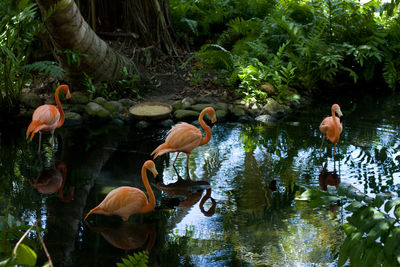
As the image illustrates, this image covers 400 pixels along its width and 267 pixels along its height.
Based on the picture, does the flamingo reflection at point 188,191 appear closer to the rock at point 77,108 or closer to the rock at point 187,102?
the rock at point 187,102

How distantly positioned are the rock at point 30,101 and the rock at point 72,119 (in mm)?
547

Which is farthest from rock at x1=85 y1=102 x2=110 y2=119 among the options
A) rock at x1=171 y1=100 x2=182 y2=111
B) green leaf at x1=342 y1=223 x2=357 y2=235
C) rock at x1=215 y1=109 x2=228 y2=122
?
green leaf at x1=342 y1=223 x2=357 y2=235

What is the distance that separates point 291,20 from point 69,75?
172 inches

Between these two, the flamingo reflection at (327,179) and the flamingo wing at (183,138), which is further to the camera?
the flamingo wing at (183,138)

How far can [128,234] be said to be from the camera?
13.4ft

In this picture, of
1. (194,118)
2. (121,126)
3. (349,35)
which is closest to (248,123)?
(194,118)

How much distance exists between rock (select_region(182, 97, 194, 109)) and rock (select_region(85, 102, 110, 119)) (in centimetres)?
121

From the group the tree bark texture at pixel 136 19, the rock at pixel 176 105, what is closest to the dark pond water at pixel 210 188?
the rock at pixel 176 105

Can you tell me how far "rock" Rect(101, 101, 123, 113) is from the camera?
753 cm

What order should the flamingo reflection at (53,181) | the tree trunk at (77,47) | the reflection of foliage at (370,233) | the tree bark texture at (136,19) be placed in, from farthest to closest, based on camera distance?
the tree bark texture at (136,19)
the tree trunk at (77,47)
the flamingo reflection at (53,181)
the reflection of foliage at (370,233)

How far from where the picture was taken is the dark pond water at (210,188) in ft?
12.5

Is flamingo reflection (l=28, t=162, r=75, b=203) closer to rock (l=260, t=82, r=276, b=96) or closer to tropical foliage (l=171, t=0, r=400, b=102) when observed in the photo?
tropical foliage (l=171, t=0, r=400, b=102)

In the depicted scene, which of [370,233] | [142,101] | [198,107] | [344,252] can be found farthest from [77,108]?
[370,233]

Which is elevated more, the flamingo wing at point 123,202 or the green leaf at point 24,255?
the green leaf at point 24,255
